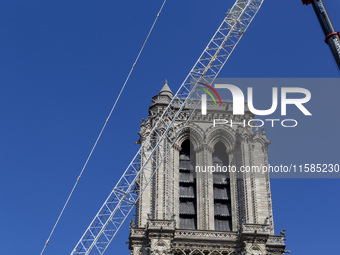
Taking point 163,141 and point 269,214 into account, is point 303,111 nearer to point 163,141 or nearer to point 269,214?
point 269,214

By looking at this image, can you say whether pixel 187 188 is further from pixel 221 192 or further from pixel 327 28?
pixel 327 28

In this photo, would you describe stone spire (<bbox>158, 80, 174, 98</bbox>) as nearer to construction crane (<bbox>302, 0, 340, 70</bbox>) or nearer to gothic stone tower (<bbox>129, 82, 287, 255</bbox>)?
gothic stone tower (<bbox>129, 82, 287, 255</bbox>)

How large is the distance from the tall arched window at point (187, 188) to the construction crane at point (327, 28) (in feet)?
96.8

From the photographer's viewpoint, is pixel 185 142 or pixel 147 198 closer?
pixel 147 198

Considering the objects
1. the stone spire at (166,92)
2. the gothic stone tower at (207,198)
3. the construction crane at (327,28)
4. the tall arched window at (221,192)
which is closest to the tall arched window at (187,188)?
the gothic stone tower at (207,198)

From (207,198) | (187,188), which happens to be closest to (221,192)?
(207,198)

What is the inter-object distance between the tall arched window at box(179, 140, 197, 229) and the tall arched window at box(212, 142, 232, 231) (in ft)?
6.30

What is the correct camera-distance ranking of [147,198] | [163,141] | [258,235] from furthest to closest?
1. [163,141]
2. [147,198]
3. [258,235]

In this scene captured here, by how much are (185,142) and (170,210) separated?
1031cm

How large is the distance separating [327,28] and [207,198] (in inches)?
1170

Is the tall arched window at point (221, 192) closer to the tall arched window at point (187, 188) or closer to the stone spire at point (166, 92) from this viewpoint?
the tall arched window at point (187, 188)

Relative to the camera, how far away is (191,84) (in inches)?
3219

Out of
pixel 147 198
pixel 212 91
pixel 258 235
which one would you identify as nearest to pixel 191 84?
pixel 212 91

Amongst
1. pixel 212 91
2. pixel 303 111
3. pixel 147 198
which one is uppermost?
pixel 212 91
